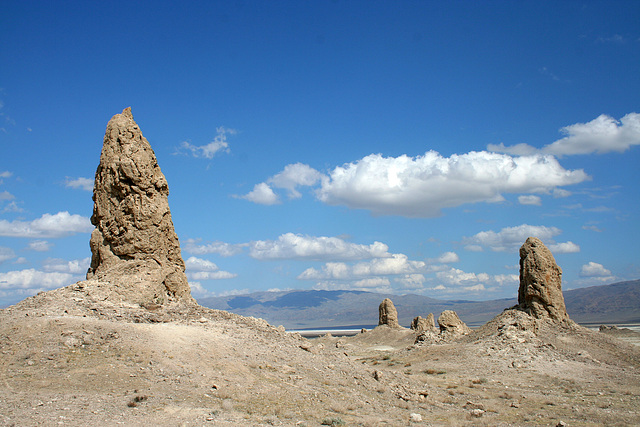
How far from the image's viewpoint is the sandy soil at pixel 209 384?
10211mm

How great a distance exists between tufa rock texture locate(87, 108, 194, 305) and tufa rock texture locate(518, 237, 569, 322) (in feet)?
70.0

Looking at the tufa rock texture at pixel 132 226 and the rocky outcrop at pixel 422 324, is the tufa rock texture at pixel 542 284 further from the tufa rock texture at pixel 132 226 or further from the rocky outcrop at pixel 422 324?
the tufa rock texture at pixel 132 226

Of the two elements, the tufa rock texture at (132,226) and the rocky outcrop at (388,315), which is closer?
the tufa rock texture at (132,226)

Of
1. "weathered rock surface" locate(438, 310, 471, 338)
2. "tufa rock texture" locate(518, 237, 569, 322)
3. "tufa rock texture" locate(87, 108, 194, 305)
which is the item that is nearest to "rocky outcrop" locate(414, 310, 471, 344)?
"weathered rock surface" locate(438, 310, 471, 338)

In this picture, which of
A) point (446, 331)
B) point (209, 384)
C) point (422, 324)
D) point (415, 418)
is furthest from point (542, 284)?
point (209, 384)

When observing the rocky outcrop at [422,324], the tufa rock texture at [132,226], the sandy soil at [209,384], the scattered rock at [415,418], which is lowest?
the rocky outcrop at [422,324]

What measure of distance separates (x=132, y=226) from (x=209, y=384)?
735cm

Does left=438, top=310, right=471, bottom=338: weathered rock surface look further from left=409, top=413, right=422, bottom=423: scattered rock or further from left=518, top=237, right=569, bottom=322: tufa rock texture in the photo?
left=409, top=413, right=422, bottom=423: scattered rock

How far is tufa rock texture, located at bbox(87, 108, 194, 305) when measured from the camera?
16281mm

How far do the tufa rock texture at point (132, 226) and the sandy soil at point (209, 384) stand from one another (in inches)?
48.0

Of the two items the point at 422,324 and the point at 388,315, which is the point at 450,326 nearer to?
the point at 422,324

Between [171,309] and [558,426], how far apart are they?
40.6 feet

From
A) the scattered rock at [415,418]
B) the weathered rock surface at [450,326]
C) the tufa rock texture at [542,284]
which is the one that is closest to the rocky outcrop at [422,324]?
the weathered rock surface at [450,326]

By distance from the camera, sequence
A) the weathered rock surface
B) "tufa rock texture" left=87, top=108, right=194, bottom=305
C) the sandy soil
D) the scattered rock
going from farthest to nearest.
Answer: the weathered rock surface
"tufa rock texture" left=87, top=108, right=194, bottom=305
the scattered rock
the sandy soil
